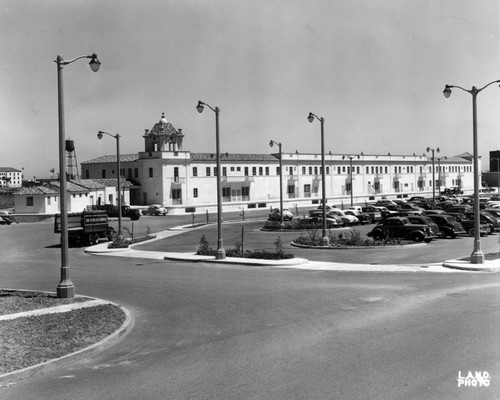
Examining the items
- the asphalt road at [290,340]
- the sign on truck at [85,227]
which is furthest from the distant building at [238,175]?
the asphalt road at [290,340]

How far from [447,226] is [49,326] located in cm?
2903

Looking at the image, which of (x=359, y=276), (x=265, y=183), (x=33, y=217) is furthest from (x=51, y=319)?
(x=265, y=183)

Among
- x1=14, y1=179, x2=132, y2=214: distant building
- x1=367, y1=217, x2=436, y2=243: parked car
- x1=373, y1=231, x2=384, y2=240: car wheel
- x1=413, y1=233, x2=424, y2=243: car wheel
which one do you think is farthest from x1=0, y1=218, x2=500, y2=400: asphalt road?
x1=14, y1=179, x2=132, y2=214: distant building

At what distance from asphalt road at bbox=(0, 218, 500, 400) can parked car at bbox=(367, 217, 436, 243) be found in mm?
11819

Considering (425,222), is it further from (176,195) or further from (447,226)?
(176,195)

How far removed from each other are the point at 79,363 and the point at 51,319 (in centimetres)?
363

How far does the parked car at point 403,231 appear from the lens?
33.2 meters

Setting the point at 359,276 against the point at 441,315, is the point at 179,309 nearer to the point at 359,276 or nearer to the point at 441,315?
the point at 441,315

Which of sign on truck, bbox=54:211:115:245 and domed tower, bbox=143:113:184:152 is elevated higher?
domed tower, bbox=143:113:184:152

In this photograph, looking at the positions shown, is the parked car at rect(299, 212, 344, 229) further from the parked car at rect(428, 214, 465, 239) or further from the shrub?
the shrub

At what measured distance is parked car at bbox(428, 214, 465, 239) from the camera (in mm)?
36812

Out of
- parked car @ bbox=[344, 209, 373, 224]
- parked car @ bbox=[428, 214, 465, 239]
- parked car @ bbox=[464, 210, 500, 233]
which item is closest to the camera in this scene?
parked car @ bbox=[428, 214, 465, 239]

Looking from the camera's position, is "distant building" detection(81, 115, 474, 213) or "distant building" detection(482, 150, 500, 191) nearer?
"distant building" detection(81, 115, 474, 213)

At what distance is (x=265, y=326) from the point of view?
1335 centimetres
